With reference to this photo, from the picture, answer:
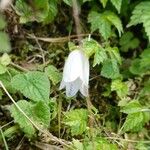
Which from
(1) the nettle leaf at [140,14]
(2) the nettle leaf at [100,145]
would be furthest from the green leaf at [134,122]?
(1) the nettle leaf at [140,14]

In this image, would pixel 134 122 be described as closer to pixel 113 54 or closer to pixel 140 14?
pixel 113 54

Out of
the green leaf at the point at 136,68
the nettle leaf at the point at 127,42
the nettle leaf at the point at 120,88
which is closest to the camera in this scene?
the nettle leaf at the point at 120,88

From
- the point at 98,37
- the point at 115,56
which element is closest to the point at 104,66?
the point at 115,56

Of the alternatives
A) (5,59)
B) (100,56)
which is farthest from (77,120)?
(5,59)

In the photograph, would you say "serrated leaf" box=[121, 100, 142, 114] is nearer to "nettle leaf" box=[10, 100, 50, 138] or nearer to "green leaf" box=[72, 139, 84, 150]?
"green leaf" box=[72, 139, 84, 150]

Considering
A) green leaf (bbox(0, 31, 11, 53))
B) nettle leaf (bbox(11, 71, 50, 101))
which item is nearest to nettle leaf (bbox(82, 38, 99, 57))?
nettle leaf (bbox(11, 71, 50, 101))

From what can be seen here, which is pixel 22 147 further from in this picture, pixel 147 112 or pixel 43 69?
pixel 147 112

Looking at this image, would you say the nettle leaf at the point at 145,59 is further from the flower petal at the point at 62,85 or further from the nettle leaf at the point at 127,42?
the flower petal at the point at 62,85
